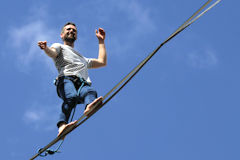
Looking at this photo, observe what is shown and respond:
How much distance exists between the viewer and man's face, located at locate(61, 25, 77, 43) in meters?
8.12

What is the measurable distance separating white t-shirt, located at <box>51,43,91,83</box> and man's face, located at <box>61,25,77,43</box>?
23cm

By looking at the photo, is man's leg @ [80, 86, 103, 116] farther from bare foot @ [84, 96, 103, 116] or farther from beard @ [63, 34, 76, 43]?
beard @ [63, 34, 76, 43]

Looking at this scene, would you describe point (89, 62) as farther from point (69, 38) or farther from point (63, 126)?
point (63, 126)

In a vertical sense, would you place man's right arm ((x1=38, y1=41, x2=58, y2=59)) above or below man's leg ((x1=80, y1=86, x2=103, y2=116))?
above

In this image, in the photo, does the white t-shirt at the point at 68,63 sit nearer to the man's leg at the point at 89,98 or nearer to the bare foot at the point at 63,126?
the man's leg at the point at 89,98

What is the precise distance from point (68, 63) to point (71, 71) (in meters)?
0.15

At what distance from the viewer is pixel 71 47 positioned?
8062 millimetres

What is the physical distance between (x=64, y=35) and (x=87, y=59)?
0.53 m

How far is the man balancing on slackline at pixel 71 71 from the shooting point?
23.9 feet

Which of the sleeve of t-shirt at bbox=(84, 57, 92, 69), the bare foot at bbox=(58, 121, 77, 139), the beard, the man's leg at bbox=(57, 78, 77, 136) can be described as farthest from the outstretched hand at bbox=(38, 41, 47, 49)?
→ the bare foot at bbox=(58, 121, 77, 139)

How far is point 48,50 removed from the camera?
750 centimetres

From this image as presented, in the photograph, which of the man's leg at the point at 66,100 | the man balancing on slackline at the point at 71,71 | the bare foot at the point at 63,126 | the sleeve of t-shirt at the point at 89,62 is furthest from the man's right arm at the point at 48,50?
the bare foot at the point at 63,126

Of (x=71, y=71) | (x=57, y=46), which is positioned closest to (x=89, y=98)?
(x=71, y=71)

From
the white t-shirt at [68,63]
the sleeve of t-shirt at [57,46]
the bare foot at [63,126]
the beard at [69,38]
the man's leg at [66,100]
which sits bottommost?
the bare foot at [63,126]
